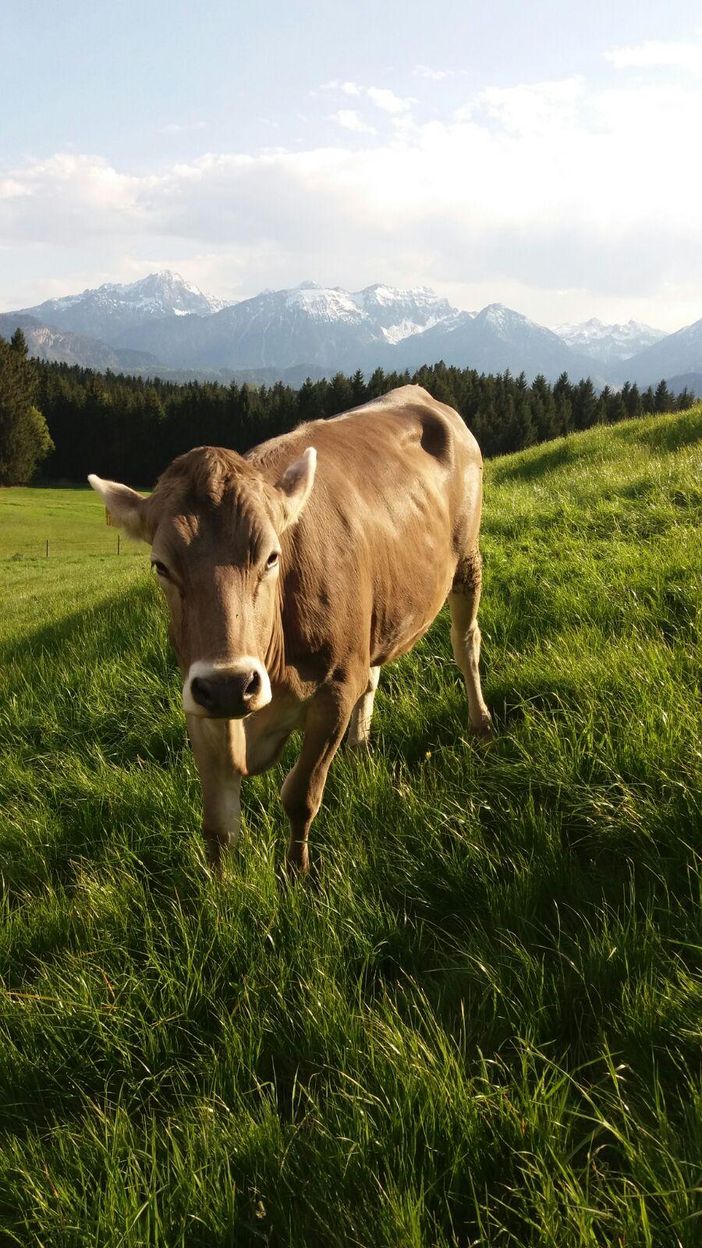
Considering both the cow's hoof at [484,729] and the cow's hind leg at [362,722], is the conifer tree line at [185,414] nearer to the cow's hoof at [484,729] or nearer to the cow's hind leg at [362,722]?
the cow's hind leg at [362,722]

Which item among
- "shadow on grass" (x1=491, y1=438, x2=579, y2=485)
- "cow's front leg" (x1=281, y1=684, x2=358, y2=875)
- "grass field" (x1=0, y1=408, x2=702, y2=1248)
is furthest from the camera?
"shadow on grass" (x1=491, y1=438, x2=579, y2=485)

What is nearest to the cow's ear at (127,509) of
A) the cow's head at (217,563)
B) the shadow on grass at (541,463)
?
the cow's head at (217,563)

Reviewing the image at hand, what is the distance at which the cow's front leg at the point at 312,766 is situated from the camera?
366cm

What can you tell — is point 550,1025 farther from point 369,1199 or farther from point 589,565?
point 589,565

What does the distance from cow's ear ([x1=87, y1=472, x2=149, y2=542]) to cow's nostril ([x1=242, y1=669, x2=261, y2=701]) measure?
1009 mm

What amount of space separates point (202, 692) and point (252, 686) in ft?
0.58

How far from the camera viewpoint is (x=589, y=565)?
6691mm

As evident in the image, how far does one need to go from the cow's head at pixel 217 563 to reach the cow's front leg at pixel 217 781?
428mm

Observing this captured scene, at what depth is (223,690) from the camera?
2621 millimetres

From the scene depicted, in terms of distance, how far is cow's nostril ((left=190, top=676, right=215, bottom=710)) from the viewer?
2.62m

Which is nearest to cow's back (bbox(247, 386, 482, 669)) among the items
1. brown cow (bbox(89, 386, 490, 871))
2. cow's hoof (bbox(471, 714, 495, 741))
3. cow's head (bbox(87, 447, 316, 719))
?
brown cow (bbox(89, 386, 490, 871))

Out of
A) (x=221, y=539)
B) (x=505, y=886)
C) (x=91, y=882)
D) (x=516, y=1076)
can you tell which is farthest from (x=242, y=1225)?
(x=221, y=539)

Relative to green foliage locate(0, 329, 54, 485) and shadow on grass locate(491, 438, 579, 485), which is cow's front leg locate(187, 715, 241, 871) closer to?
shadow on grass locate(491, 438, 579, 485)

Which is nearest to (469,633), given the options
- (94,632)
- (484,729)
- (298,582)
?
(484,729)
